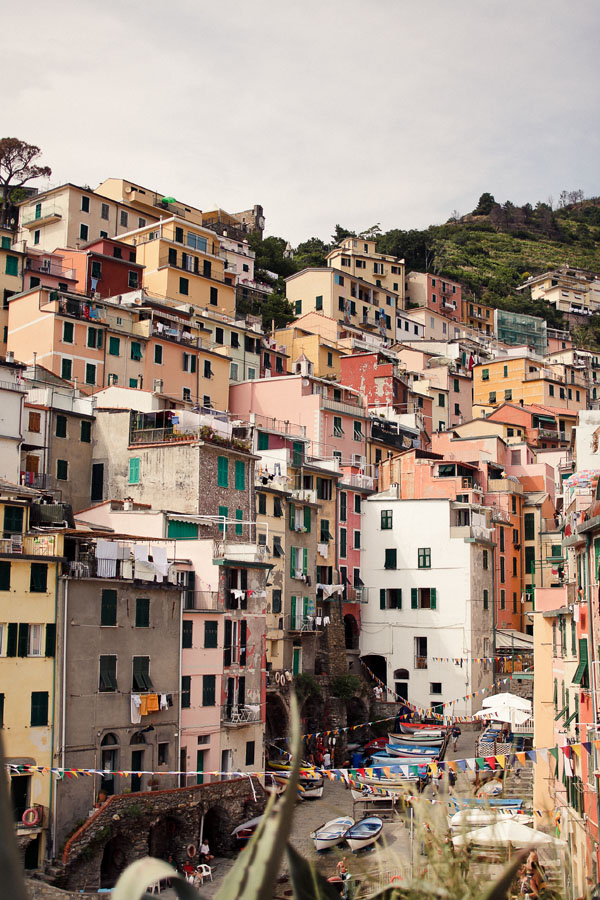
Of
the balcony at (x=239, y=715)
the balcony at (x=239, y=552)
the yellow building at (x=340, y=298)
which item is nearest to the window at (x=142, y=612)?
the balcony at (x=239, y=552)

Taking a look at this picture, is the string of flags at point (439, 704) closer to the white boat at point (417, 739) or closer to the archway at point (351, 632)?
the archway at point (351, 632)

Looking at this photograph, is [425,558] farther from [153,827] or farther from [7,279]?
[7,279]

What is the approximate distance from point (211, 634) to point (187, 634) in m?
1.48

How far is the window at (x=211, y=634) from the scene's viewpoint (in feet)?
135

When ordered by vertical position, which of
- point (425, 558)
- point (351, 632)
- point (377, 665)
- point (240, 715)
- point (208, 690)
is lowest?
point (240, 715)

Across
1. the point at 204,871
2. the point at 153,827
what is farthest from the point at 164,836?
the point at 204,871

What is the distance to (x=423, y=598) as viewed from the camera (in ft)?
201

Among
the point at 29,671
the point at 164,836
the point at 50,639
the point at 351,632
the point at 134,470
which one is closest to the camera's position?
the point at 29,671

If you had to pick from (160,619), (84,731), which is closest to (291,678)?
(160,619)

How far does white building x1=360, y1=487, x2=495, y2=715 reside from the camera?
59.3m

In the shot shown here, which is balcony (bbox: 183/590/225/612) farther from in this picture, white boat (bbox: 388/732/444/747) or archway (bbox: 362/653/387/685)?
archway (bbox: 362/653/387/685)

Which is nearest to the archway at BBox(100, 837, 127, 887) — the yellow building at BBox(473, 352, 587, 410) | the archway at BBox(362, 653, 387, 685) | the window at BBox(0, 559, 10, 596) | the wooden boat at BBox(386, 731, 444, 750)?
the window at BBox(0, 559, 10, 596)

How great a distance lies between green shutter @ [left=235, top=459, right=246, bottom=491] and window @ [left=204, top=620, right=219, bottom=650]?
9127mm

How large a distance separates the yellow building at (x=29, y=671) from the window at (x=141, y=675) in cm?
407
